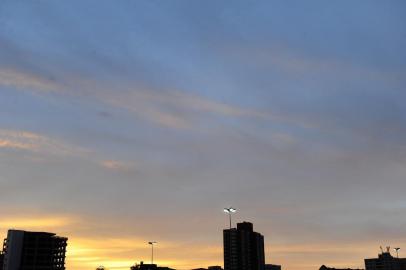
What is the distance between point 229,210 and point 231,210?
457 millimetres

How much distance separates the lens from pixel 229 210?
329 feet

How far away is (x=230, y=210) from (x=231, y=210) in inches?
8.6

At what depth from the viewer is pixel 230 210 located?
10019cm

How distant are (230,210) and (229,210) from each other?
242 mm

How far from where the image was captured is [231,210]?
100125mm
